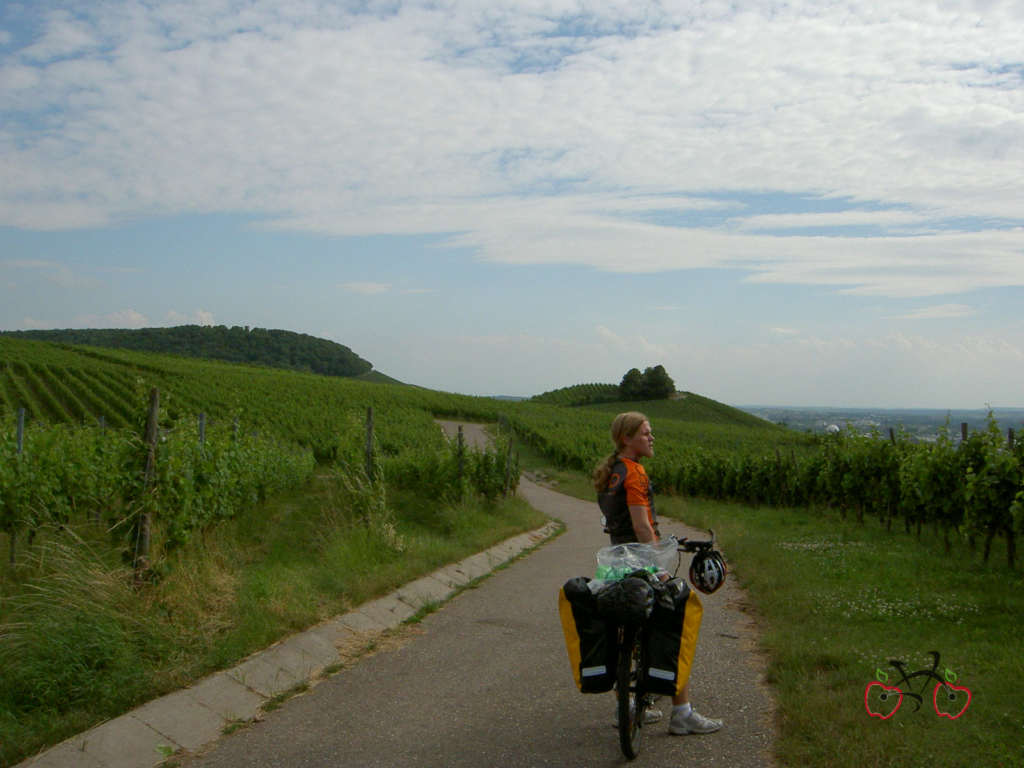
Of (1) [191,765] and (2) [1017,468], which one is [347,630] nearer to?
(1) [191,765]

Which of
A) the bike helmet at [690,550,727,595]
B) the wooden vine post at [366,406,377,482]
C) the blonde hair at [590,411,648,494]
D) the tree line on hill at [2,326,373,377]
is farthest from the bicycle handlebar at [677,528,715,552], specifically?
the tree line on hill at [2,326,373,377]

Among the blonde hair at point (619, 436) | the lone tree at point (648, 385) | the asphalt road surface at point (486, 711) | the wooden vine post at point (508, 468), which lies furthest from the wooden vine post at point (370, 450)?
the lone tree at point (648, 385)

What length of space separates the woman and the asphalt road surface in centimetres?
39

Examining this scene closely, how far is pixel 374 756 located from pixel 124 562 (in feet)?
12.2

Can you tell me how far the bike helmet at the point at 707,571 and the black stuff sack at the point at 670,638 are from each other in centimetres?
26

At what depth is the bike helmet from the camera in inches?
189

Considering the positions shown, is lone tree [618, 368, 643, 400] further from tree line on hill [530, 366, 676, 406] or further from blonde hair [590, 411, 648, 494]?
blonde hair [590, 411, 648, 494]

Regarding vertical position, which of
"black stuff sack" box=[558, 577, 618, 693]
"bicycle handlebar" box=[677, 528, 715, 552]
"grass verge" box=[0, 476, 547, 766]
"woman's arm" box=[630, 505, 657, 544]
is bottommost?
"grass verge" box=[0, 476, 547, 766]

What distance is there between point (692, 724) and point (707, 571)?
85 centimetres

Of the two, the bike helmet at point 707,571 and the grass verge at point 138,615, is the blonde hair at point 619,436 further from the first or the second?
the grass verge at point 138,615

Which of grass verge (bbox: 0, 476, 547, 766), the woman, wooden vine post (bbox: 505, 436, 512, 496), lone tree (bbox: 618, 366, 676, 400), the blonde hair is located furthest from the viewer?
lone tree (bbox: 618, 366, 676, 400)

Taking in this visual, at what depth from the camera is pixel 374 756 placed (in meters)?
4.63

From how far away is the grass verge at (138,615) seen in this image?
17.3 ft

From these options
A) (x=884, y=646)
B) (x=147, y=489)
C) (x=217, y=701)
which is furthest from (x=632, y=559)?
(x=147, y=489)
